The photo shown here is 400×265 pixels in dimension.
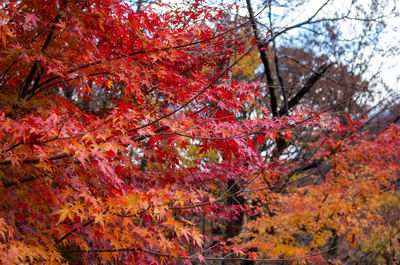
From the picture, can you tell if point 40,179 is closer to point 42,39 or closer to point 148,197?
point 148,197

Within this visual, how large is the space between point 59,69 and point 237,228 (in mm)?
5281

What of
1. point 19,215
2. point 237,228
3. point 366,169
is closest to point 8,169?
point 19,215

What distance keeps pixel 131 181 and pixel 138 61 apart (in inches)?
61.4

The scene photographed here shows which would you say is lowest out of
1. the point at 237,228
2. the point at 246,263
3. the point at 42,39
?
the point at 246,263

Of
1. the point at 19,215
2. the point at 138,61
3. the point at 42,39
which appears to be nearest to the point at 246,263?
the point at 19,215

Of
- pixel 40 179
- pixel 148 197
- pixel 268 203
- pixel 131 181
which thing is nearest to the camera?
pixel 148 197

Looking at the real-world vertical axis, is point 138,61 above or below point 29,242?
above

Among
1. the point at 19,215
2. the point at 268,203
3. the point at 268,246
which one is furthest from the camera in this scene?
the point at 268,203

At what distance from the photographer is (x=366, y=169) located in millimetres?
8461

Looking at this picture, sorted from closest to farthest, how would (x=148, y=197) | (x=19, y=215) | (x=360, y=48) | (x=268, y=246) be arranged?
(x=148, y=197) → (x=19, y=215) → (x=268, y=246) → (x=360, y=48)

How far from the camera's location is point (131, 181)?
370 cm

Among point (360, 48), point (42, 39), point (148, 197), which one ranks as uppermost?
point (360, 48)

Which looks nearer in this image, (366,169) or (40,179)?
(40,179)

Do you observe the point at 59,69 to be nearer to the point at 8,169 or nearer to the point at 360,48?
the point at 8,169
